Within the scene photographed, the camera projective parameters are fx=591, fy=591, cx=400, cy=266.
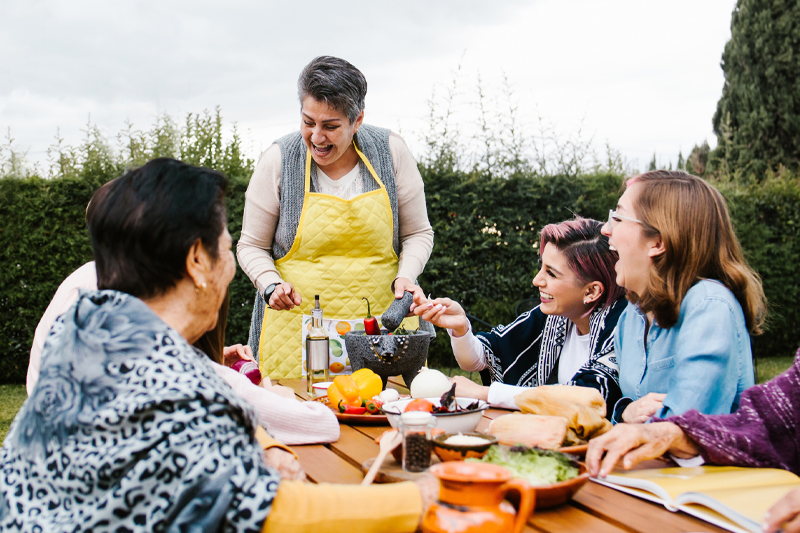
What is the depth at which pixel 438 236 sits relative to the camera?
661 cm

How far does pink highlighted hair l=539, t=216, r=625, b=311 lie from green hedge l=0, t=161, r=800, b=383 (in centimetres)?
386

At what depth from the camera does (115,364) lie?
38.2 inches

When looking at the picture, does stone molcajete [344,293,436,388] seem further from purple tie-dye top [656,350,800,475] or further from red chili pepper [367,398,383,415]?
purple tie-dye top [656,350,800,475]

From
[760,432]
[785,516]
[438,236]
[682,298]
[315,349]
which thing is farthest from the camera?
[438,236]

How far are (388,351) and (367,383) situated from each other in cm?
17

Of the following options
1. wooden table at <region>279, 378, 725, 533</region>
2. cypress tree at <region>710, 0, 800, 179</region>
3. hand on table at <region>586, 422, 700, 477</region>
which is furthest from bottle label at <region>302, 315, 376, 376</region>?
cypress tree at <region>710, 0, 800, 179</region>

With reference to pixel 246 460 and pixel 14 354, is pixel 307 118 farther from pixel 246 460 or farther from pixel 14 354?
pixel 14 354

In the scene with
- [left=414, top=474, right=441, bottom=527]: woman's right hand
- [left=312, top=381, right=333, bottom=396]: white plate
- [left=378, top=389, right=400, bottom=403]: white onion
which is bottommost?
[left=312, top=381, right=333, bottom=396]: white plate

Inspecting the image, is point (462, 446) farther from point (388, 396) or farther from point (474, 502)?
point (388, 396)

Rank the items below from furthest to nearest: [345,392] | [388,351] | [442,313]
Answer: [442,313], [388,351], [345,392]

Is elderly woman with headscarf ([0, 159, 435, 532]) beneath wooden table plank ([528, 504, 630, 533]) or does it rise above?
above

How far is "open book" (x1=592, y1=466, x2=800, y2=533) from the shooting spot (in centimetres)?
112

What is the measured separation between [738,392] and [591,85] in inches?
242

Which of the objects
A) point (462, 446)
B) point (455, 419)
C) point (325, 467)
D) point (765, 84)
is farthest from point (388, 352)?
point (765, 84)
